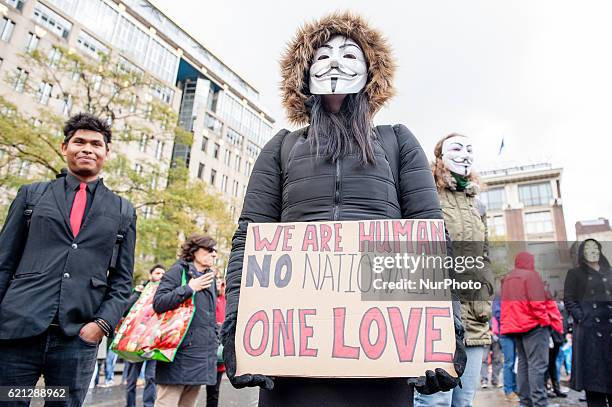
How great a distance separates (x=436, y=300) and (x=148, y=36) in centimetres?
4388

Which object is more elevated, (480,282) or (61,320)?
(480,282)

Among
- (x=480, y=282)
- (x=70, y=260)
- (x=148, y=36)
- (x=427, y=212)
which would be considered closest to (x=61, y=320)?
(x=70, y=260)

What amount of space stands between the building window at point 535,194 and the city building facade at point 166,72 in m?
32.6

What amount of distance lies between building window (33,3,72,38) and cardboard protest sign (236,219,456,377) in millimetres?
31878

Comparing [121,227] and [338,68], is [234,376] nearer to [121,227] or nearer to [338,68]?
[338,68]

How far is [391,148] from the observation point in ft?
6.85

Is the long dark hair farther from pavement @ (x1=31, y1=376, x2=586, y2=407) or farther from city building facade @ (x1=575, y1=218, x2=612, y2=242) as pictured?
city building facade @ (x1=575, y1=218, x2=612, y2=242)

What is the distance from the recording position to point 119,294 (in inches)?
117

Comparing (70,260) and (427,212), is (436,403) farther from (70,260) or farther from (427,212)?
(70,260)

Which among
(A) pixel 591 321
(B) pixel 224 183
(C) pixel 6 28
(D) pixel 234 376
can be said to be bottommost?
(D) pixel 234 376

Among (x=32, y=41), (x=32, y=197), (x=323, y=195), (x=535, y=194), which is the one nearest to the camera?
(x=323, y=195)

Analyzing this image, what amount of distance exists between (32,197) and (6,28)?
92.7 ft

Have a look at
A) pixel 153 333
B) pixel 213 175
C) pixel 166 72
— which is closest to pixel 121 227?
pixel 153 333

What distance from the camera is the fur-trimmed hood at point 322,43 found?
2.29 metres
